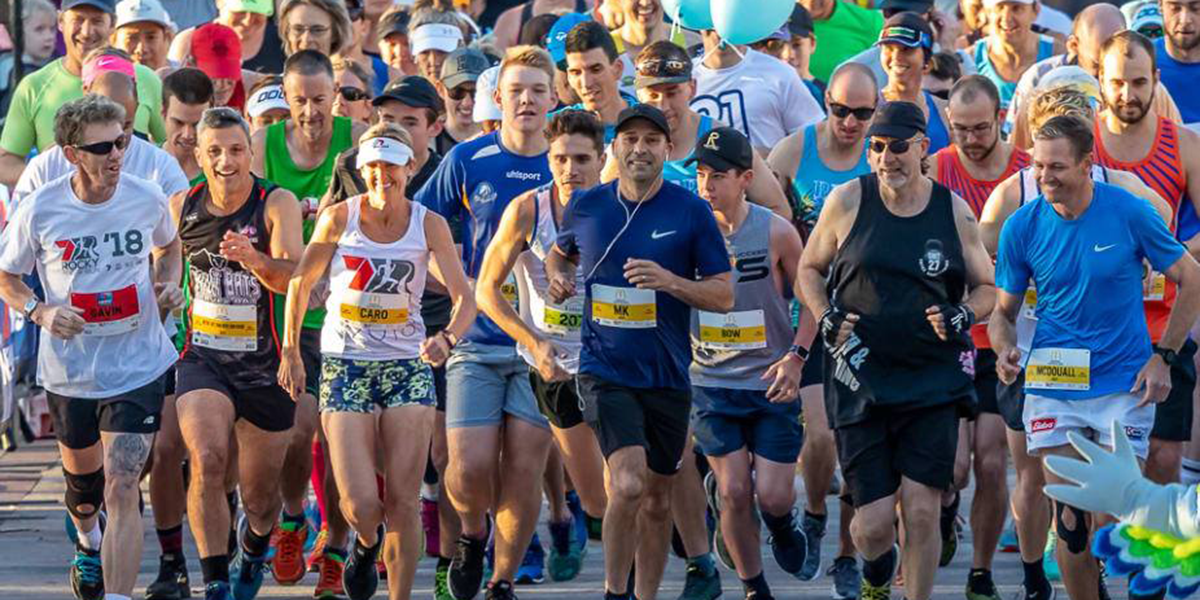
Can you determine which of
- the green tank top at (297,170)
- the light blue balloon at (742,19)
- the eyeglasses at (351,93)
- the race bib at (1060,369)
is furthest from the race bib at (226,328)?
the light blue balloon at (742,19)

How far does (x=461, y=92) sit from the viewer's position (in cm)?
1261

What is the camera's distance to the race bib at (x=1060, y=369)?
9523 millimetres

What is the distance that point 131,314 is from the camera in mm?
10180

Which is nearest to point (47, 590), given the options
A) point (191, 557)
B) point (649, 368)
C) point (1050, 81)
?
point (191, 557)

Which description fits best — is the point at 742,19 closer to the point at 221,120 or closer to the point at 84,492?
the point at 221,120

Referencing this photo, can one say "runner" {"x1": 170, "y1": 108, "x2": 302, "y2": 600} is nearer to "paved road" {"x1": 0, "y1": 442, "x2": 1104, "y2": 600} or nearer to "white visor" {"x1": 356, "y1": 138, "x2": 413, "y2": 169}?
"white visor" {"x1": 356, "y1": 138, "x2": 413, "y2": 169}

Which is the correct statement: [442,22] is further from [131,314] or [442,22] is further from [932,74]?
[131,314]

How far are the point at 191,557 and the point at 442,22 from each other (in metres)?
3.53

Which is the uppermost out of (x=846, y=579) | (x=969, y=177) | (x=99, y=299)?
(x=969, y=177)

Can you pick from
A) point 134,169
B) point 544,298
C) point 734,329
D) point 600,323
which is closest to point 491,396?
point 544,298

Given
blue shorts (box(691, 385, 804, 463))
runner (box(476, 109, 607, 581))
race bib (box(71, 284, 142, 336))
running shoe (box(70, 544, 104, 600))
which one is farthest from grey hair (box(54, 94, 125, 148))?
blue shorts (box(691, 385, 804, 463))

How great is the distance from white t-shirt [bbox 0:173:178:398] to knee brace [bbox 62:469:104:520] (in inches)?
14.6

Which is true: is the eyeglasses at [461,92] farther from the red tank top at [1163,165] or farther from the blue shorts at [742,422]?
the red tank top at [1163,165]

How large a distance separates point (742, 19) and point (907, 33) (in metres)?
0.84
